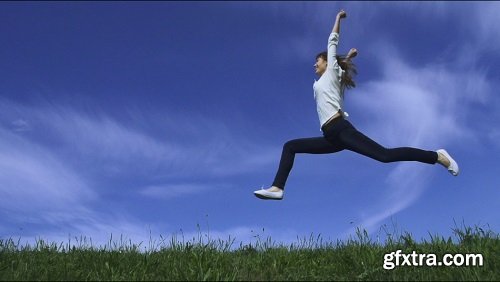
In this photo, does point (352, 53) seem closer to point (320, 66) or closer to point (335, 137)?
point (320, 66)

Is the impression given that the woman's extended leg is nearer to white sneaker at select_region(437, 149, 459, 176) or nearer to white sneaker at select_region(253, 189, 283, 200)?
white sneaker at select_region(437, 149, 459, 176)

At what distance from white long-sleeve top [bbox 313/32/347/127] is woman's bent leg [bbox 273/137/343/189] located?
326 millimetres

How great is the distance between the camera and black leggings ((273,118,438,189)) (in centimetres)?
873

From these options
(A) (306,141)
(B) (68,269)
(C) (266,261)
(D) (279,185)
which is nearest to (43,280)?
(B) (68,269)

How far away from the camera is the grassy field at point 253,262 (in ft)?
23.5

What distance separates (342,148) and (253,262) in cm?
241

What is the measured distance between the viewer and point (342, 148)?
9.02 meters

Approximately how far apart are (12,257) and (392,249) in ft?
18.2

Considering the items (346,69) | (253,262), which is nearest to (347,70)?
(346,69)

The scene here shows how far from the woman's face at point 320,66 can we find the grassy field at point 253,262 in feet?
8.67

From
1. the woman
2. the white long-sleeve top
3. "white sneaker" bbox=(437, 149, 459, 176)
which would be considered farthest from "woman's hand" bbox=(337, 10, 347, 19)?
"white sneaker" bbox=(437, 149, 459, 176)

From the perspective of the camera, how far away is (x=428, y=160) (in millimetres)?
9141

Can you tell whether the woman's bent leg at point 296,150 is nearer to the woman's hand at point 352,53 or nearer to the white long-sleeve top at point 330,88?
the white long-sleeve top at point 330,88

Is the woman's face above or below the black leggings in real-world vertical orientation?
above
